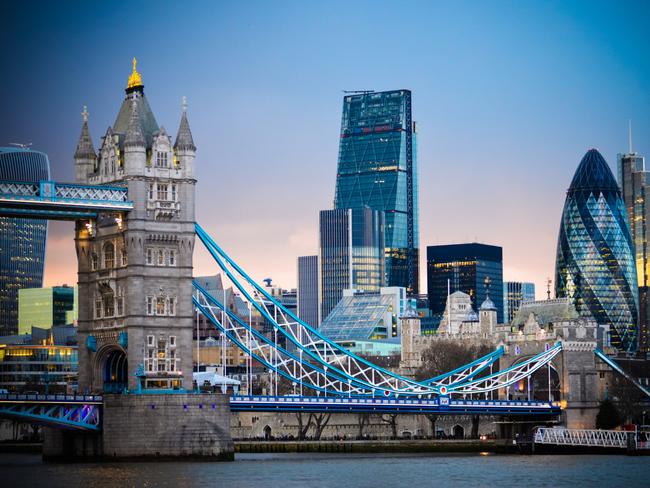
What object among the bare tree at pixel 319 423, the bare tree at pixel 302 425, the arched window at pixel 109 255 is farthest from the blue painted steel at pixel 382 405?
the bare tree at pixel 302 425

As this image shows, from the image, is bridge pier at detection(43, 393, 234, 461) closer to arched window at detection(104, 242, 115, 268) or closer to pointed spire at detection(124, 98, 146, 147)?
arched window at detection(104, 242, 115, 268)

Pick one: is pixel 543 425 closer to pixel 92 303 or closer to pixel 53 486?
pixel 92 303

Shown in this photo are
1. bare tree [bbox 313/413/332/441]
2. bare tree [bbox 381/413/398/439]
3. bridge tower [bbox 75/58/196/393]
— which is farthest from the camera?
bare tree [bbox 381/413/398/439]

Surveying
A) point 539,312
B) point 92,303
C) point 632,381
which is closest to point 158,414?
point 92,303

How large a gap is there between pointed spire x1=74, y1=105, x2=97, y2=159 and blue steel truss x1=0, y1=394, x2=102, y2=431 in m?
17.1

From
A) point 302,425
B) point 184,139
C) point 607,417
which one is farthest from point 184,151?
A: point 302,425

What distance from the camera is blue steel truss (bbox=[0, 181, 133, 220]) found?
4023 inches

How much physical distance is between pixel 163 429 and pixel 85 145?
68.7ft

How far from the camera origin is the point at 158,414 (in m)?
103

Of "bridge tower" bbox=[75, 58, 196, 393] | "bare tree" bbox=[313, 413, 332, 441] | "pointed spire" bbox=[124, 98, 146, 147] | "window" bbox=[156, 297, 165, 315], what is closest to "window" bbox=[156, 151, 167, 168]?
"bridge tower" bbox=[75, 58, 196, 393]

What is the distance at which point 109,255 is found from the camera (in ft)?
357

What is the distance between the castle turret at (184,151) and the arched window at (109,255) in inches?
267

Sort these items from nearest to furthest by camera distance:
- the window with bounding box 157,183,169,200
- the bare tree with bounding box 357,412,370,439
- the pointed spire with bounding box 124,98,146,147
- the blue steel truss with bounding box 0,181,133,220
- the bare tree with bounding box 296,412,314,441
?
the blue steel truss with bounding box 0,181,133,220
the pointed spire with bounding box 124,98,146,147
the window with bounding box 157,183,169,200
the bare tree with bounding box 296,412,314,441
the bare tree with bounding box 357,412,370,439

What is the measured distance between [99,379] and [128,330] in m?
5.45
